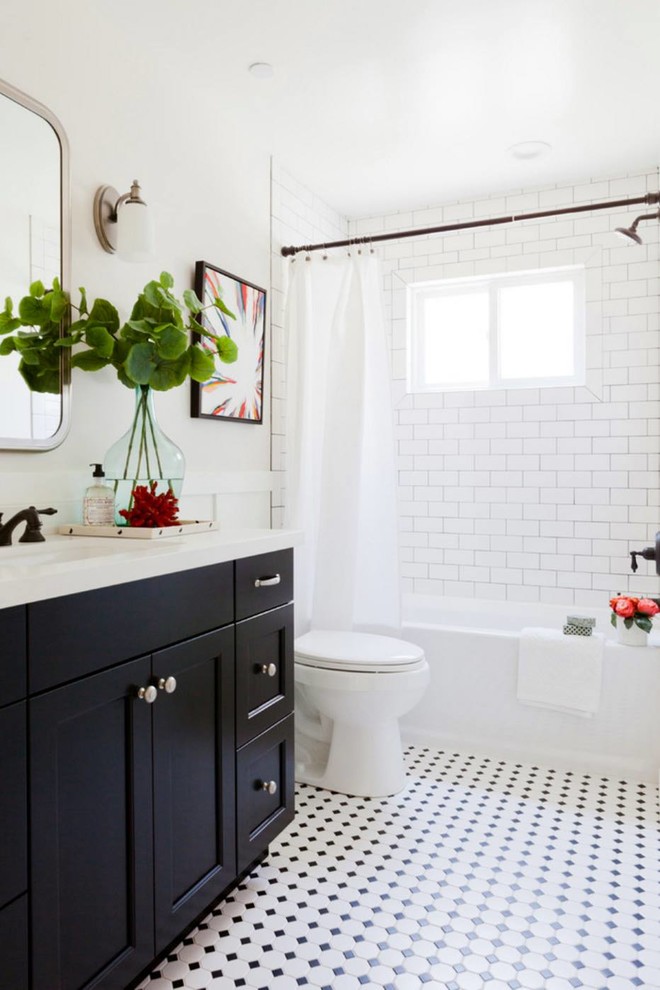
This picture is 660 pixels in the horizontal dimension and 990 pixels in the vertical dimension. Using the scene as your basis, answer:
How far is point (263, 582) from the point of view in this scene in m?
1.83

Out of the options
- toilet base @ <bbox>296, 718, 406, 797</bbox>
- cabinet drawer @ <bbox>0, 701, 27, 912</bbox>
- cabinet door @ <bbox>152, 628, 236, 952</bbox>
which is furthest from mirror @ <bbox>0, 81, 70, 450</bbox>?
toilet base @ <bbox>296, 718, 406, 797</bbox>

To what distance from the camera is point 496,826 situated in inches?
87.8

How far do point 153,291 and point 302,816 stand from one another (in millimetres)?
1745

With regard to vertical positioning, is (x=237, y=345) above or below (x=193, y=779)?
above

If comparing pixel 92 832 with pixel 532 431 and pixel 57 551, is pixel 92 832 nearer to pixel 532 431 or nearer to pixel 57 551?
pixel 57 551

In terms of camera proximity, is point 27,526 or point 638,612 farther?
point 638,612

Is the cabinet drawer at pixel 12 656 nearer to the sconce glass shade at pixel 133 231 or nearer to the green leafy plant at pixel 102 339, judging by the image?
the green leafy plant at pixel 102 339

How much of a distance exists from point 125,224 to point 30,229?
11.0 inches

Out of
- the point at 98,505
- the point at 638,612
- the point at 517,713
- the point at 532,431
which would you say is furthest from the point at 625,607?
the point at 98,505

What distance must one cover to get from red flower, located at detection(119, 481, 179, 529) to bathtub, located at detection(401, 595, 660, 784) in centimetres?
144

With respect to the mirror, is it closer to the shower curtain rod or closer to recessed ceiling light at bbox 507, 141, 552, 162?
the shower curtain rod

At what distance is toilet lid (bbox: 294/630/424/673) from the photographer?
239 cm

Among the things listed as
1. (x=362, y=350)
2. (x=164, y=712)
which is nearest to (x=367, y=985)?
(x=164, y=712)

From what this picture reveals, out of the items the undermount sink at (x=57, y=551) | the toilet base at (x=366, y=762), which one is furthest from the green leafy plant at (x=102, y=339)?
the toilet base at (x=366, y=762)
